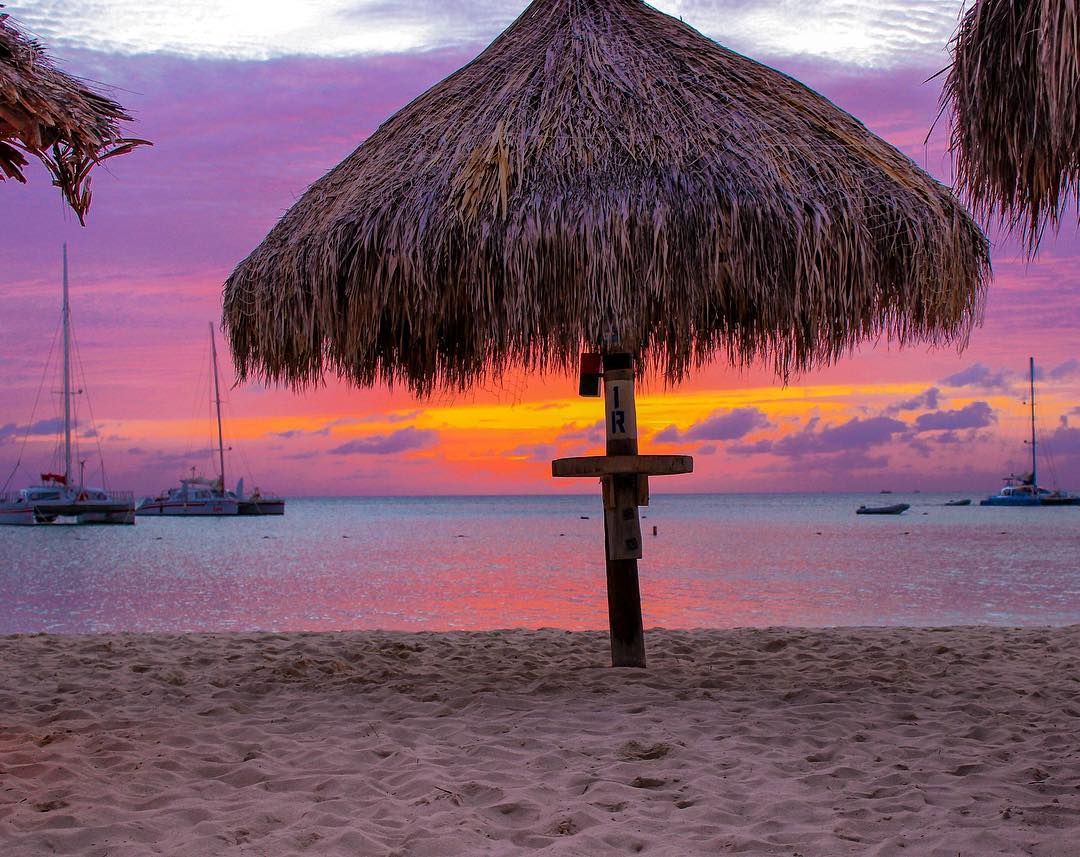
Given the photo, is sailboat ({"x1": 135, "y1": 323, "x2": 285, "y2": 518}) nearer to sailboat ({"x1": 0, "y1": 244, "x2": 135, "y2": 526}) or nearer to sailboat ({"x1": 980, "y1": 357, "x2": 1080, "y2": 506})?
sailboat ({"x1": 0, "y1": 244, "x2": 135, "y2": 526})

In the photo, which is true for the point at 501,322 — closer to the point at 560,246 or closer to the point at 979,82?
the point at 560,246

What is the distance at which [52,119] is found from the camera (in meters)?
3.54

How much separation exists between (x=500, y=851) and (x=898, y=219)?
3.70 meters

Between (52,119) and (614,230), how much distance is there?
8.00ft

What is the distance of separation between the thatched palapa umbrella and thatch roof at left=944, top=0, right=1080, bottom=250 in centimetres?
126

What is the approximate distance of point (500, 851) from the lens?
3.04 metres

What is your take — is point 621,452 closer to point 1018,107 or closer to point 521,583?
point 1018,107

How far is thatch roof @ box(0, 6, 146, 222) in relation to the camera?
348 cm

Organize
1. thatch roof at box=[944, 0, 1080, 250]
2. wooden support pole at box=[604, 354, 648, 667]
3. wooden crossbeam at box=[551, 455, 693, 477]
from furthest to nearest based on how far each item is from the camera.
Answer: wooden support pole at box=[604, 354, 648, 667] < wooden crossbeam at box=[551, 455, 693, 477] < thatch roof at box=[944, 0, 1080, 250]

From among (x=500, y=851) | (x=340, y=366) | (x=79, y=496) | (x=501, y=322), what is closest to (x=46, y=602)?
(x=340, y=366)

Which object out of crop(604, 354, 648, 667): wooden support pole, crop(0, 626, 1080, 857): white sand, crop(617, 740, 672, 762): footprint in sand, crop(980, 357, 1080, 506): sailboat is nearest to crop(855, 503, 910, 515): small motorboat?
crop(980, 357, 1080, 506): sailboat

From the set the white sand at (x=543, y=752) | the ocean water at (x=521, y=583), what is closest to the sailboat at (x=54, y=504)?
the ocean water at (x=521, y=583)

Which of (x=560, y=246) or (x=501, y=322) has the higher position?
(x=560, y=246)

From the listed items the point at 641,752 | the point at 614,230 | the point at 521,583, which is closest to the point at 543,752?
the point at 641,752
